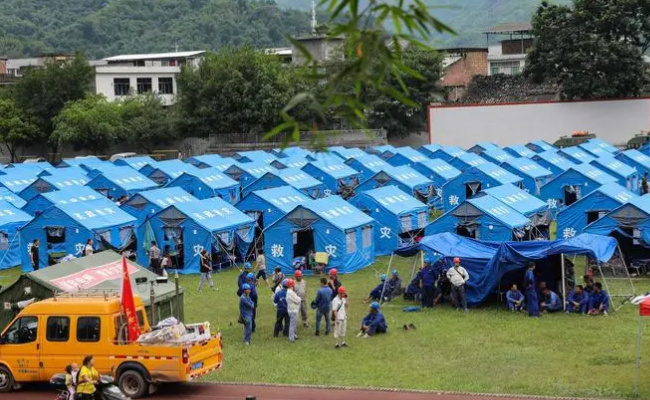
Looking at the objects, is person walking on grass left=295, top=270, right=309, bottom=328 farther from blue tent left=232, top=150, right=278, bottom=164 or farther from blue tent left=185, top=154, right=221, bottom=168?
blue tent left=232, top=150, right=278, bottom=164

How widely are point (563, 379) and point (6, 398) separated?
25.7 ft

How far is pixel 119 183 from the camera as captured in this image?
1438 inches

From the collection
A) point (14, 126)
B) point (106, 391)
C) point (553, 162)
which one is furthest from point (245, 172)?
point (14, 126)

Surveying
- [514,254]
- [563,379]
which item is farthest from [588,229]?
[563,379]

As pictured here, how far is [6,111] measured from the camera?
6375cm

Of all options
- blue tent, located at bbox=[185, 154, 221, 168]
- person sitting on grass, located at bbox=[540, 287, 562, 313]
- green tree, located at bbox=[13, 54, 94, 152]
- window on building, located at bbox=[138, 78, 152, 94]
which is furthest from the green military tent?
window on building, located at bbox=[138, 78, 152, 94]

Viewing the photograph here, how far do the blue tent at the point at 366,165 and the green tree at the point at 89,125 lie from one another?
22964mm

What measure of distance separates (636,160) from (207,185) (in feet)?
57.7

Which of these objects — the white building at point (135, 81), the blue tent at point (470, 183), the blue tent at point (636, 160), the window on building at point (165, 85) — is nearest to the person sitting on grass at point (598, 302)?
the blue tent at point (470, 183)

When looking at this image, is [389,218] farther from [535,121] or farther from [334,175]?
[535,121]

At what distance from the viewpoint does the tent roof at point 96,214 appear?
27.1m

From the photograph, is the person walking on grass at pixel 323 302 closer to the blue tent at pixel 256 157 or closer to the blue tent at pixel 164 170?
the blue tent at pixel 164 170

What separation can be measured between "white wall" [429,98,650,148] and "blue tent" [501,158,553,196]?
19.4 m

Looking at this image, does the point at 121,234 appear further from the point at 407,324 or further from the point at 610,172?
the point at 610,172
